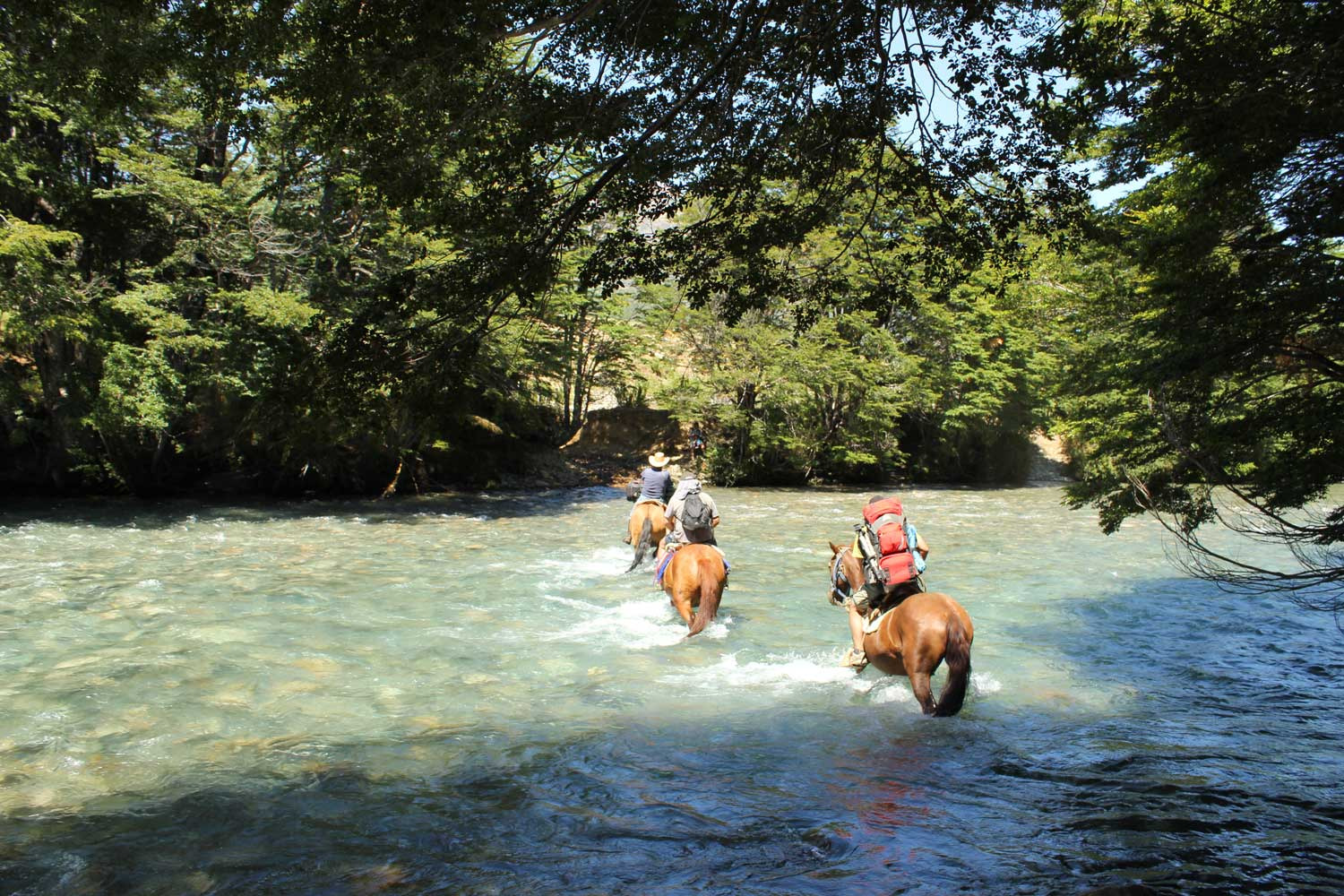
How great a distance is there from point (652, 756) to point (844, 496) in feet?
78.6

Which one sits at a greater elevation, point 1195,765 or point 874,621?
point 874,621

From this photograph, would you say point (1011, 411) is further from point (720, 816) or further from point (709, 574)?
point (720, 816)

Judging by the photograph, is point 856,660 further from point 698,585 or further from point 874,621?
point 698,585

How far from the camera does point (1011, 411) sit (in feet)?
116

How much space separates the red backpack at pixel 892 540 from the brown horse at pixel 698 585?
7.92 ft

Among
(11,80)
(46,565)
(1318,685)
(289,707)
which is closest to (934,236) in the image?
(1318,685)

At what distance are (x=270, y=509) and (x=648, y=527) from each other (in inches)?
510

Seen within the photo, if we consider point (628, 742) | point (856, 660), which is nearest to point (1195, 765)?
point (856, 660)

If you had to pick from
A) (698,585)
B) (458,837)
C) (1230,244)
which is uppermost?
(1230,244)

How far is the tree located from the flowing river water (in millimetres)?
1915

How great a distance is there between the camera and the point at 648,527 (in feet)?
46.8

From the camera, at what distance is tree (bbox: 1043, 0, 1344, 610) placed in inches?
250

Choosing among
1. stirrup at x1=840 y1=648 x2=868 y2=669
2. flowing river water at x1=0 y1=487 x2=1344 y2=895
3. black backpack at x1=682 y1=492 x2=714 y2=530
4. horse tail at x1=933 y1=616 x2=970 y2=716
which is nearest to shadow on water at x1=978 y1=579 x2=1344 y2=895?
flowing river water at x1=0 y1=487 x2=1344 y2=895

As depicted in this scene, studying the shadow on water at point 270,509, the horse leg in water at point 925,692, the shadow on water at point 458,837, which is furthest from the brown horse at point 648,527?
the shadow on water at point 270,509
